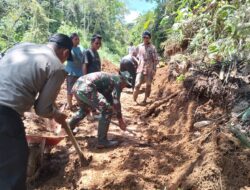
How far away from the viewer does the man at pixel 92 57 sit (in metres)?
6.99

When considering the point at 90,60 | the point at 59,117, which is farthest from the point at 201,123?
the point at 90,60

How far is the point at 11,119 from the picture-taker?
3123 millimetres

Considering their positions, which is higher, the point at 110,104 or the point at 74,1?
the point at 74,1

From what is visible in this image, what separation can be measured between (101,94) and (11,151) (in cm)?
Answer: 247

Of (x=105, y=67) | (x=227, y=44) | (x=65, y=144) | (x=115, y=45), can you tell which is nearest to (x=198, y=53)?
(x=227, y=44)

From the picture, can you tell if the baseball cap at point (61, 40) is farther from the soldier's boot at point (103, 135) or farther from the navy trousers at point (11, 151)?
the soldier's boot at point (103, 135)

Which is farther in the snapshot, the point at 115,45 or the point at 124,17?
the point at 124,17

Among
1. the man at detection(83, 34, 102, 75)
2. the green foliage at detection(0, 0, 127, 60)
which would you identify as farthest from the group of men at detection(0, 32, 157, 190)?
the green foliage at detection(0, 0, 127, 60)

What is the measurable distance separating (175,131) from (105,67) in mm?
12564

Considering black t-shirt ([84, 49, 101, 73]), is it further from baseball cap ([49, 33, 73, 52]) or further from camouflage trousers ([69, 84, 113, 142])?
baseball cap ([49, 33, 73, 52])

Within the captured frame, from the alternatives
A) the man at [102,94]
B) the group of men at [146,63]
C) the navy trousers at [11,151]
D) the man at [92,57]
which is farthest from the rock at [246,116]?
the group of men at [146,63]

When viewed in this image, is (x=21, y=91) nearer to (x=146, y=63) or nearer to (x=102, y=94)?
(x=102, y=94)

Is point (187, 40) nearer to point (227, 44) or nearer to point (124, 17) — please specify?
point (227, 44)

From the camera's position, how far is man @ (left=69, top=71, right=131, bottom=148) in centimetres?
526
